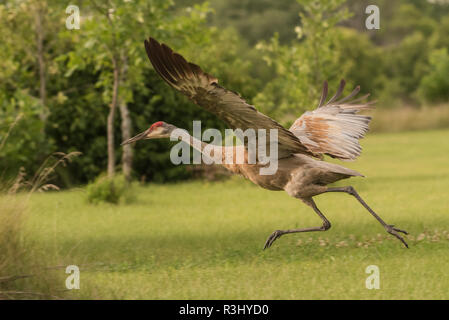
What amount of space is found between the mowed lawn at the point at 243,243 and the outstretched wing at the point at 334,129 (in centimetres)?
129

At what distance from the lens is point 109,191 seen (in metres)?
13.2

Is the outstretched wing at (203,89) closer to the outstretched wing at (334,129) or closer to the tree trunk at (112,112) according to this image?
the outstretched wing at (334,129)

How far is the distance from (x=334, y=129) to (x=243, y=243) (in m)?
2.20

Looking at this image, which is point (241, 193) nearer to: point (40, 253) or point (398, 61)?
point (40, 253)

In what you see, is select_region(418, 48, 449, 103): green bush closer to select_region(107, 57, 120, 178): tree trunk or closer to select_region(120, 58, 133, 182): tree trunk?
select_region(120, 58, 133, 182): tree trunk

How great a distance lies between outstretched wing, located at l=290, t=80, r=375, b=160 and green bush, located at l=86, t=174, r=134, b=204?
5.68m

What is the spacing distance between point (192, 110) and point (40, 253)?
9941mm

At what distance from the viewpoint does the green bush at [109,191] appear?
13.1 metres

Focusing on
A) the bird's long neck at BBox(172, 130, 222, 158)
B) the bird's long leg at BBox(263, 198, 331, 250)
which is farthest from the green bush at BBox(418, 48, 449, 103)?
the bird's long neck at BBox(172, 130, 222, 158)

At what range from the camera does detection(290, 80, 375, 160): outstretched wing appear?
7.59m

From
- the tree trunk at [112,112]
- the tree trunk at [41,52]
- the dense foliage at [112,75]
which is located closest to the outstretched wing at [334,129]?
the dense foliage at [112,75]

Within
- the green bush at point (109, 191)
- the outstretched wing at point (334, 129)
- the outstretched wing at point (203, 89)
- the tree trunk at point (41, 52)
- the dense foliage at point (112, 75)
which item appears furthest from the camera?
the tree trunk at point (41, 52)

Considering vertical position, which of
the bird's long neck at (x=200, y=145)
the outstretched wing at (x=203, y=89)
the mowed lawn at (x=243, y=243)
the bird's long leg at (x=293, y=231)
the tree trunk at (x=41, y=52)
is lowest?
the mowed lawn at (x=243, y=243)

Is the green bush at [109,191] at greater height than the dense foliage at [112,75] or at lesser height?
lesser
